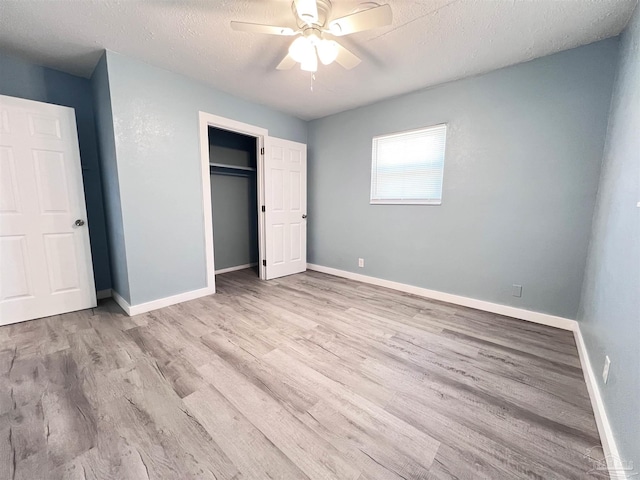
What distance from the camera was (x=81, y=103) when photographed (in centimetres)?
270

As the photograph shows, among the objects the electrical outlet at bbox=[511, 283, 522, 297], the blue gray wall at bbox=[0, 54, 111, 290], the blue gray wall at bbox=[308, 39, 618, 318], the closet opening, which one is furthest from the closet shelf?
the electrical outlet at bbox=[511, 283, 522, 297]

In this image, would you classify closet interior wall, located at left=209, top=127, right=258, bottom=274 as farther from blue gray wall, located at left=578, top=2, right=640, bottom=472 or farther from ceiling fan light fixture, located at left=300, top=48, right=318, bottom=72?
blue gray wall, located at left=578, top=2, right=640, bottom=472

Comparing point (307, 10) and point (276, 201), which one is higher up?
point (307, 10)

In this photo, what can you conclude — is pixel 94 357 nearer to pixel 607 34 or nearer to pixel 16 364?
pixel 16 364

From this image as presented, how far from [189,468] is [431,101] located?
3.63 metres

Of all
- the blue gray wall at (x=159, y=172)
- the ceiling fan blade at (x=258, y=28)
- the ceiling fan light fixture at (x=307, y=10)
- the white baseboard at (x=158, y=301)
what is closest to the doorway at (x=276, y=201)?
the white baseboard at (x=158, y=301)

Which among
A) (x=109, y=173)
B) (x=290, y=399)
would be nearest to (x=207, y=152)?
(x=109, y=173)

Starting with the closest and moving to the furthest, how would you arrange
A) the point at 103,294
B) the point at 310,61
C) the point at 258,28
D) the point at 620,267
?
the point at 620,267 < the point at 258,28 < the point at 310,61 < the point at 103,294

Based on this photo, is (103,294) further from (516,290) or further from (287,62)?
(516,290)

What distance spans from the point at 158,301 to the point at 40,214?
133cm

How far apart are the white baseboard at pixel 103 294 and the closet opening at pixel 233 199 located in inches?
53.7

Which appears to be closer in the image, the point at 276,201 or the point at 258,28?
the point at 258,28

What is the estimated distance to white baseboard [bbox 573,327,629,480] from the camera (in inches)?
40.1

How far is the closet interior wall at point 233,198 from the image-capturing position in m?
3.96
